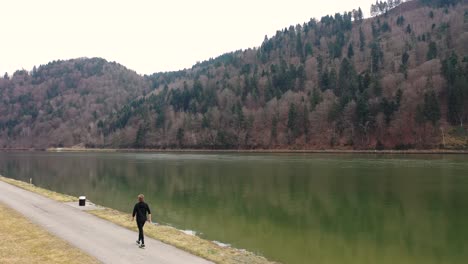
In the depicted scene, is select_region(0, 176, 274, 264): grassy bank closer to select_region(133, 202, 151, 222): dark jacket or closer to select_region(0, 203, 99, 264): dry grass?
select_region(133, 202, 151, 222): dark jacket

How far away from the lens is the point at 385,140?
470 feet

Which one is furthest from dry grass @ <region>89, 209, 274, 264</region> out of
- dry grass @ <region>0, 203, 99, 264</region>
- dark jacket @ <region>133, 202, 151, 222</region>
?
dry grass @ <region>0, 203, 99, 264</region>

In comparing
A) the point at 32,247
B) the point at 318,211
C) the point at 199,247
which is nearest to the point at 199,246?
the point at 199,247

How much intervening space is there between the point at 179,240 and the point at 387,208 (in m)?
19.8

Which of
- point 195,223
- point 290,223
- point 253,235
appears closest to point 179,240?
point 253,235

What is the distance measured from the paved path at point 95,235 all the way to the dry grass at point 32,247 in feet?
1.89

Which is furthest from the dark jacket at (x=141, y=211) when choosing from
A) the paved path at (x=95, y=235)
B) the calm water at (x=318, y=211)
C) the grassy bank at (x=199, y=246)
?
the calm water at (x=318, y=211)

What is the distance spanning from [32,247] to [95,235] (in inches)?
130

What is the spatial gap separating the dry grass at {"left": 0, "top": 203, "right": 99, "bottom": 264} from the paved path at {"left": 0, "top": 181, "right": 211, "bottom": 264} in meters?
0.58

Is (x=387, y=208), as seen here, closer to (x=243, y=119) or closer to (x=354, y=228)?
(x=354, y=228)

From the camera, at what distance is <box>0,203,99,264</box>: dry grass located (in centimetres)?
1682

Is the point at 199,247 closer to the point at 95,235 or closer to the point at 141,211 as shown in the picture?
the point at 141,211

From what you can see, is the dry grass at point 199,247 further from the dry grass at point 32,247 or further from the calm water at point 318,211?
the dry grass at point 32,247

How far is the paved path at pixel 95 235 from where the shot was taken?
17.0 m
